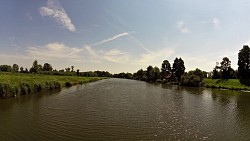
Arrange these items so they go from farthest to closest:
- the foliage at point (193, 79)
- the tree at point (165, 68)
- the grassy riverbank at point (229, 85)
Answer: the tree at point (165, 68) < the foliage at point (193, 79) < the grassy riverbank at point (229, 85)

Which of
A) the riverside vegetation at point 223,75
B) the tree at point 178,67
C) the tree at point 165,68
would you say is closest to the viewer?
the riverside vegetation at point 223,75

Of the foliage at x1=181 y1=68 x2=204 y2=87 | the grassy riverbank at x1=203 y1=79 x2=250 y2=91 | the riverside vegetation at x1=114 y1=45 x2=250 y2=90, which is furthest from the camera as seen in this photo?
the foliage at x1=181 y1=68 x2=204 y2=87

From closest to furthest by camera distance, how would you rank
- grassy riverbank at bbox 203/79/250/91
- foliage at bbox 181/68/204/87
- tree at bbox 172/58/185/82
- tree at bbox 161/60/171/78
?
1. grassy riverbank at bbox 203/79/250/91
2. foliage at bbox 181/68/204/87
3. tree at bbox 172/58/185/82
4. tree at bbox 161/60/171/78

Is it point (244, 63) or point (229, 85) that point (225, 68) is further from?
point (229, 85)

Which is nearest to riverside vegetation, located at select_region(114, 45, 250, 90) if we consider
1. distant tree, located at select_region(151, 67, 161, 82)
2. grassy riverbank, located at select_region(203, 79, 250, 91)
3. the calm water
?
grassy riverbank, located at select_region(203, 79, 250, 91)

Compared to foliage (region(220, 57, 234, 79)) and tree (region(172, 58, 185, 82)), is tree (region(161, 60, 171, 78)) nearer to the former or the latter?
tree (region(172, 58, 185, 82))

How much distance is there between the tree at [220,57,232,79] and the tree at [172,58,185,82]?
20.0 meters

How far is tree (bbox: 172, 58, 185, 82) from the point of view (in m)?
103

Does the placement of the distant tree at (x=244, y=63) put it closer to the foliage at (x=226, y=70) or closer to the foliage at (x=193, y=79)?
the foliage at (x=226, y=70)

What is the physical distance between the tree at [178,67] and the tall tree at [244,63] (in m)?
28.4

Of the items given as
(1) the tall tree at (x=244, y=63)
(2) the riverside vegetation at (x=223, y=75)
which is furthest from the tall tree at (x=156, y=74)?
(1) the tall tree at (x=244, y=63)

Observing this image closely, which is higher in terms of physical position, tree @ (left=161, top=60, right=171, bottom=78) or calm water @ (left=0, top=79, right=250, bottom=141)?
tree @ (left=161, top=60, right=171, bottom=78)

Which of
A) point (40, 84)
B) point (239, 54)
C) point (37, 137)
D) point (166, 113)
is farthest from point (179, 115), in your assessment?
point (239, 54)

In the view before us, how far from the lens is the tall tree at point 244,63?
75.7 metres
